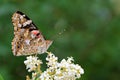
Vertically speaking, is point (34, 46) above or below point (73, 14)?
below

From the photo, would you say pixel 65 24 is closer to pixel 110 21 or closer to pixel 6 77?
pixel 110 21

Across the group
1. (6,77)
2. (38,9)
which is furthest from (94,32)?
(6,77)

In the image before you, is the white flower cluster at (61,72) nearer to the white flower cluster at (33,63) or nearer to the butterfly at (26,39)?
the white flower cluster at (33,63)

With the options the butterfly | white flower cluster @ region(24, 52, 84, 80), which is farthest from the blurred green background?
white flower cluster @ region(24, 52, 84, 80)

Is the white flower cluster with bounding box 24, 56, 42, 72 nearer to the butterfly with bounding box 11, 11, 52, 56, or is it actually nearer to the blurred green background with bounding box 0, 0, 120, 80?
the butterfly with bounding box 11, 11, 52, 56

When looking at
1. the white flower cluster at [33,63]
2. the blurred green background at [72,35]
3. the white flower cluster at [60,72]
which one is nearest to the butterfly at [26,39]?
the white flower cluster at [33,63]

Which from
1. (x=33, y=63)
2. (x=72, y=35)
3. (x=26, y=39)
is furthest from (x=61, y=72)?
(x=72, y=35)
